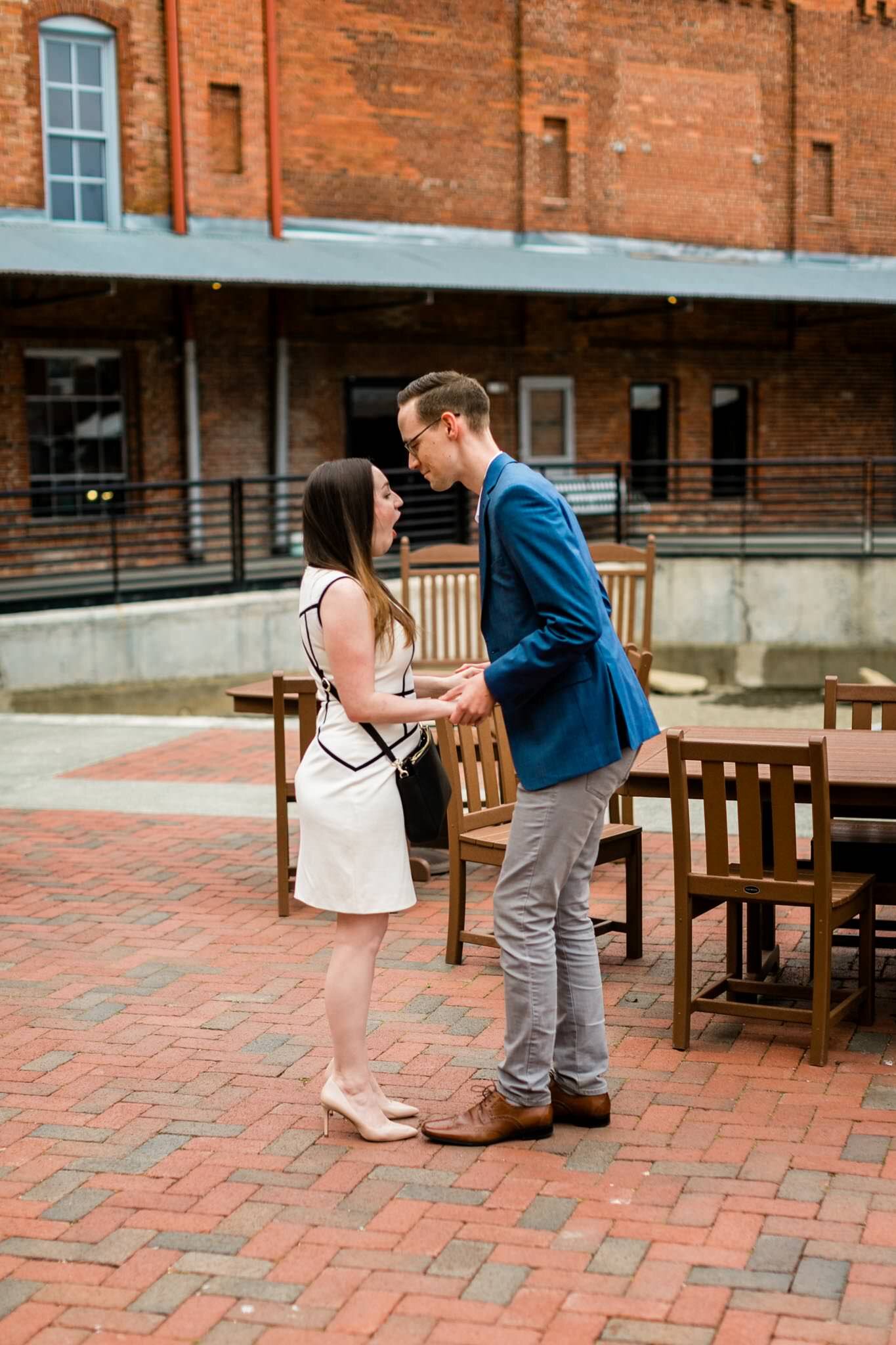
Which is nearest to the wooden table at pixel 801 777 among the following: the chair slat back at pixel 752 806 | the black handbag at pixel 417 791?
the chair slat back at pixel 752 806

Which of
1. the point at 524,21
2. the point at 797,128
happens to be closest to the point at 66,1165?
the point at 524,21

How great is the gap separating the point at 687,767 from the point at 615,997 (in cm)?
83

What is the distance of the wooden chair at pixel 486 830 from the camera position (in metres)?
5.62

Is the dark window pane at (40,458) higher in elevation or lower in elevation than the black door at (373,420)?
lower

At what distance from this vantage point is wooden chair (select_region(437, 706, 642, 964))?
562 centimetres

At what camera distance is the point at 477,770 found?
585 centimetres

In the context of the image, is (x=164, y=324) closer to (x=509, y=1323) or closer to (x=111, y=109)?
(x=111, y=109)

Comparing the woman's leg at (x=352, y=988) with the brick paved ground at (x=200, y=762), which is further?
the brick paved ground at (x=200, y=762)

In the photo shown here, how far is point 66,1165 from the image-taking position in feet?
13.5

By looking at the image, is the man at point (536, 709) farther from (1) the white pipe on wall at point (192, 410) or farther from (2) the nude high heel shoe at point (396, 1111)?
(1) the white pipe on wall at point (192, 410)

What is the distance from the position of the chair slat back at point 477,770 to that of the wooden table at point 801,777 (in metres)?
0.53

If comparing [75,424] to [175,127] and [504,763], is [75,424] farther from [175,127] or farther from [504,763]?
[504,763]

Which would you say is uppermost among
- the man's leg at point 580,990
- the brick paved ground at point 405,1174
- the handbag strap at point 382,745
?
the handbag strap at point 382,745

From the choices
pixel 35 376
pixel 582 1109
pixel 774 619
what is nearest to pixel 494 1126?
pixel 582 1109
